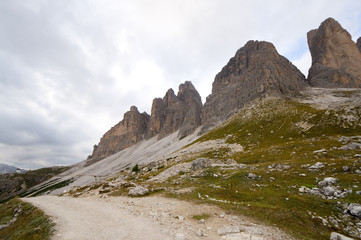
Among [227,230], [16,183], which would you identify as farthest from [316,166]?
[16,183]

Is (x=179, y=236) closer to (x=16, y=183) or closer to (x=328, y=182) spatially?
(x=328, y=182)

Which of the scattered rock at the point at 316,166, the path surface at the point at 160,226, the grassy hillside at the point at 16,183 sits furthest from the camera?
the grassy hillside at the point at 16,183

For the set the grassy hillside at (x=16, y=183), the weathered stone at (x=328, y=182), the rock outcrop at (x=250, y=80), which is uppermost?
the rock outcrop at (x=250, y=80)

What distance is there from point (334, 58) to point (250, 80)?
92484 mm

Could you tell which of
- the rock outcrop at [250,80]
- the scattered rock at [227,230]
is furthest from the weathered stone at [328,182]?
the rock outcrop at [250,80]

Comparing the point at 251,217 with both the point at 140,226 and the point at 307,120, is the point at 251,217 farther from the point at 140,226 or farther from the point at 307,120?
the point at 307,120

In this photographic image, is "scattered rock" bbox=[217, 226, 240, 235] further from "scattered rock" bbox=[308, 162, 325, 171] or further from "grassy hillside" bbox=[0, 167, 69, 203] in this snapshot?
"grassy hillside" bbox=[0, 167, 69, 203]

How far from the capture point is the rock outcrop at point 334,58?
12900 cm

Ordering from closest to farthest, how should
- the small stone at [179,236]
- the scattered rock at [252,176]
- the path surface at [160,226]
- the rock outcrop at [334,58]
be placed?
the small stone at [179,236] → the path surface at [160,226] → the scattered rock at [252,176] → the rock outcrop at [334,58]

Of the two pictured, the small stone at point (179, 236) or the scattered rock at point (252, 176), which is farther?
the scattered rock at point (252, 176)

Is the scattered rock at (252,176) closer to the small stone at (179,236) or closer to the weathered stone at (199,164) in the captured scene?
the weathered stone at (199,164)

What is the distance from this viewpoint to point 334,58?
147 m

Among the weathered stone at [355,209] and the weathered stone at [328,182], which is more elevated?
the weathered stone at [328,182]

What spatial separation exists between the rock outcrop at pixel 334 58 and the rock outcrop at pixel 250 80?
18219 mm
